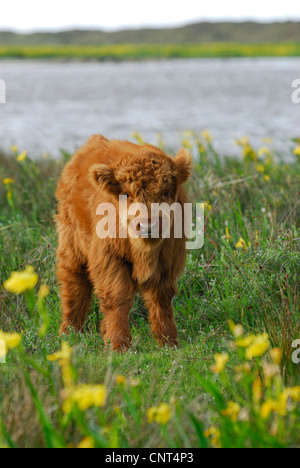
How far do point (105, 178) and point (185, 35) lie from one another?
12816cm

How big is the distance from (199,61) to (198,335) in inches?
3915

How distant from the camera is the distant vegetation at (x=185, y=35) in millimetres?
121938

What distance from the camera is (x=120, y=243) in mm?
3697

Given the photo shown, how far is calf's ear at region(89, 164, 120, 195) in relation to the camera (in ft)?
11.6

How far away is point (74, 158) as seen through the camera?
4297 mm

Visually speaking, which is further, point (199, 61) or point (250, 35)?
point (250, 35)

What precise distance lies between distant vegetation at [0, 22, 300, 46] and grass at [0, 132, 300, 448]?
388 feet

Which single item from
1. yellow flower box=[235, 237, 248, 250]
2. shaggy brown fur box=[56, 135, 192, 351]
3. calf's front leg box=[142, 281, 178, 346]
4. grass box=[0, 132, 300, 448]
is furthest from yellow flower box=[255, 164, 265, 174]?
calf's front leg box=[142, 281, 178, 346]

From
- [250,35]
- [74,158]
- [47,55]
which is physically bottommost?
[74,158]

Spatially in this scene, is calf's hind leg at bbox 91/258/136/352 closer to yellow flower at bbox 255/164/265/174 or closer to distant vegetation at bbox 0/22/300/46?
yellow flower at bbox 255/164/265/174

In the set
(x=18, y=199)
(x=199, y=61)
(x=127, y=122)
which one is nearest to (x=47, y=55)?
(x=199, y=61)

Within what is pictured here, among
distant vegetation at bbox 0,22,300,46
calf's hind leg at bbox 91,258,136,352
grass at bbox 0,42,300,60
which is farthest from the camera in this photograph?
distant vegetation at bbox 0,22,300,46

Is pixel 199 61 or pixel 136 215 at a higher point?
pixel 199 61

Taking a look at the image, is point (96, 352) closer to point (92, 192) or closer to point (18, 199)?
point (92, 192)
